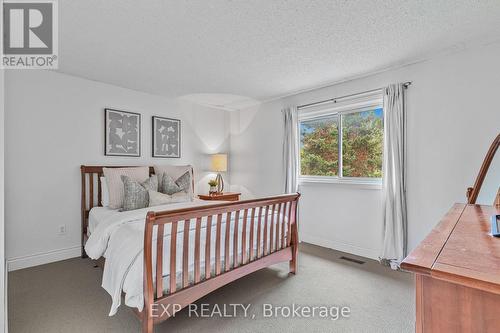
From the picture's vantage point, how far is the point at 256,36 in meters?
2.32

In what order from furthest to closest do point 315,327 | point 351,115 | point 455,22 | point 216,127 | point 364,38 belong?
point 216,127 < point 351,115 < point 364,38 < point 455,22 < point 315,327

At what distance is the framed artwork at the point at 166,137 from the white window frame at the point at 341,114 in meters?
2.08

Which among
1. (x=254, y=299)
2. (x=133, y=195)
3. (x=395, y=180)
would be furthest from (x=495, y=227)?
(x=133, y=195)

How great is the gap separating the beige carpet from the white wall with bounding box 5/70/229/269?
34 cm

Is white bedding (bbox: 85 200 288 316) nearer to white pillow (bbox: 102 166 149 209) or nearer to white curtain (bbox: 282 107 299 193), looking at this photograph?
white pillow (bbox: 102 166 149 209)

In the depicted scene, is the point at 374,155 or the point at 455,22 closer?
the point at 455,22

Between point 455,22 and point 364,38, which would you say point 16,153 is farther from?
point 455,22

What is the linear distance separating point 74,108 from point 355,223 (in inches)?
159

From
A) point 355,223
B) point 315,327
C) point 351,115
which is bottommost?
point 315,327

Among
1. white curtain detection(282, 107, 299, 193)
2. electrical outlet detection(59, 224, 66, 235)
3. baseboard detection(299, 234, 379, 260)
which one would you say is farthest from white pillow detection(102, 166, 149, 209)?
baseboard detection(299, 234, 379, 260)

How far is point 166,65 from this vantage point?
2.98m

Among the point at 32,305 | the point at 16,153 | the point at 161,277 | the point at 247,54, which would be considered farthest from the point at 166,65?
the point at 32,305

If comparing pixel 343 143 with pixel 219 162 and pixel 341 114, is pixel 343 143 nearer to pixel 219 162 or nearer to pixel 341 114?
pixel 341 114

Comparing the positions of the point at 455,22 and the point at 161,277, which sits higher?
the point at 455,22
